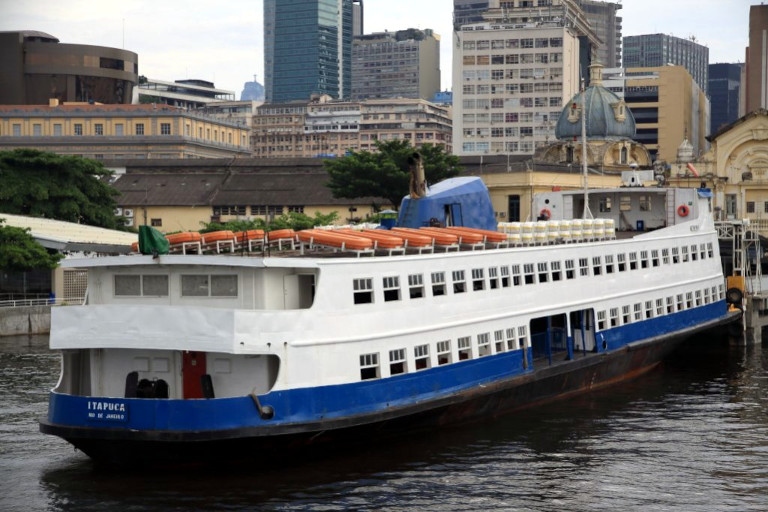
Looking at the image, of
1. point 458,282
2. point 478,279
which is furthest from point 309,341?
point 478,279

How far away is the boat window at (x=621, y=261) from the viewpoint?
42.9 metres

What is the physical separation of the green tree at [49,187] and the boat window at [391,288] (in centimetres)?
5118

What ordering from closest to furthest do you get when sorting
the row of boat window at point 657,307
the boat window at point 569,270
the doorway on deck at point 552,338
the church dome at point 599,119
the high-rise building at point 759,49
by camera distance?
the boat window at point 569,270 → the doorway on deck at point 552,338 → the row of boat window at point 657,307 → the church dome at point 599,119 → the high-rise building at point 759,49

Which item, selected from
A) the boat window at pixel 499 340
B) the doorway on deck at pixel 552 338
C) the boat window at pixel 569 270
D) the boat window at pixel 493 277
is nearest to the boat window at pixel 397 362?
the boat window at pixel 499 340

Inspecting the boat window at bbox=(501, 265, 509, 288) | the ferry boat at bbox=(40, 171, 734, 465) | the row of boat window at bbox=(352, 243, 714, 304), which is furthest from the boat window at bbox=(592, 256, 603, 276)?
the boat window at bbox=(501, 265, 509, 288)

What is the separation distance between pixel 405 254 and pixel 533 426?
6.86m

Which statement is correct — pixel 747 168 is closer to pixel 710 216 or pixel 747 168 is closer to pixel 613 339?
pixel 710 216

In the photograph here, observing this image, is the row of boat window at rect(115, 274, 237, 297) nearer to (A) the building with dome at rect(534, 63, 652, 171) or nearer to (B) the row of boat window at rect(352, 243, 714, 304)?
(B) the row of boat window at rect(352, 243, 714, 304)

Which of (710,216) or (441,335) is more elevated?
(710,216)

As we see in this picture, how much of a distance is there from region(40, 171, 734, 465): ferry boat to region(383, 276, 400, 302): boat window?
0.04 m

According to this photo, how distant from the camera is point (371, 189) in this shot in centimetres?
8375

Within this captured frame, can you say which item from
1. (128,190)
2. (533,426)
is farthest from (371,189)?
(533,426)

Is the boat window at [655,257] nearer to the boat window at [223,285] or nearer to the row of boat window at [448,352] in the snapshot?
the row of boat window at [448,352]

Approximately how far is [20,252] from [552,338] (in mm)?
32786
